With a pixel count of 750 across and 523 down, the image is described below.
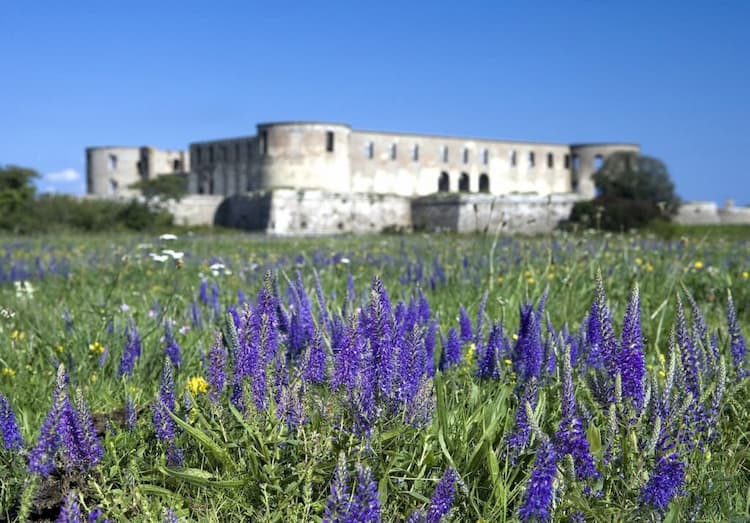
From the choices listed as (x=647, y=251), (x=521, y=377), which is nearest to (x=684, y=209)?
(x=647, y=251)

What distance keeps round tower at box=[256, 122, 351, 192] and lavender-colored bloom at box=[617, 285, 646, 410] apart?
43.8 m

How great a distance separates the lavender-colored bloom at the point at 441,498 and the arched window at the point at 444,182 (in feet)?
181

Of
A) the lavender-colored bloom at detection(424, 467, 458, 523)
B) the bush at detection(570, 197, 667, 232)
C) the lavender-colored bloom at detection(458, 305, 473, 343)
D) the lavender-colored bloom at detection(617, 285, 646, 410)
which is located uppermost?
the bush at detection(570, 197, 667, 232)

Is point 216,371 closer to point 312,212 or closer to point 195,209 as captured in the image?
point 312,212

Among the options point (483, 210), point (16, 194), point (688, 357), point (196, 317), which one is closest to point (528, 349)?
point (688, 357)

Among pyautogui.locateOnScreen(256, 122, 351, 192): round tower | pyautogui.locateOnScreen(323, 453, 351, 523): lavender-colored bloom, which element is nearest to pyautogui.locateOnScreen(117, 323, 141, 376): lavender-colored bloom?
pyautogui.locateOnScreen(323, 453, 351, 523): lavender-colored bloom

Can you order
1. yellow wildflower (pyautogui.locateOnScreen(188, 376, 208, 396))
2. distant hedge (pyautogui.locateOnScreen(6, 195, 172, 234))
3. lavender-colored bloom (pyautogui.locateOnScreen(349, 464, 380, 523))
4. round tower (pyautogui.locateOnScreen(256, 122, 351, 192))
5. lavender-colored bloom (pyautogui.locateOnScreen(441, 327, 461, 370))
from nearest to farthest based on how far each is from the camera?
lavender-colored bloom (pyautogui.locateOnScreen(349, 464, 380, 523)) < yellow wildflower (pyautogui.locateOnScreen(188, 376, 208, 396)) < lavender-colored bloom (pyautogui.locateOnScreen(441, 327, 461, 370)) < distant hedge (pyautogui.locateOnScreen(6, 195, 172, 234)) < round tower (pyautogui.locateOnScreen(256, 122, 351, 192))

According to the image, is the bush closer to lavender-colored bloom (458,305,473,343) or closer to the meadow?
lavender-colored bloom (458,305,473,343)

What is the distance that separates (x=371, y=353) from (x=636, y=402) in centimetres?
78

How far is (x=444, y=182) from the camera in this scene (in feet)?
187

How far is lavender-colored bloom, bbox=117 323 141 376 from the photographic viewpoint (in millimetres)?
3631

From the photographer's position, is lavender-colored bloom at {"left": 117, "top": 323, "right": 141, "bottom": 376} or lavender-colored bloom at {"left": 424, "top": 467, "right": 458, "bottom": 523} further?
lavender-colored bloom at {"left": 117, "top": 323, "right": 141, "bottom": 376}

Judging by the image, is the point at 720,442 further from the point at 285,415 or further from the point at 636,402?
the point at 285,415

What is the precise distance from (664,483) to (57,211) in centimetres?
3300
